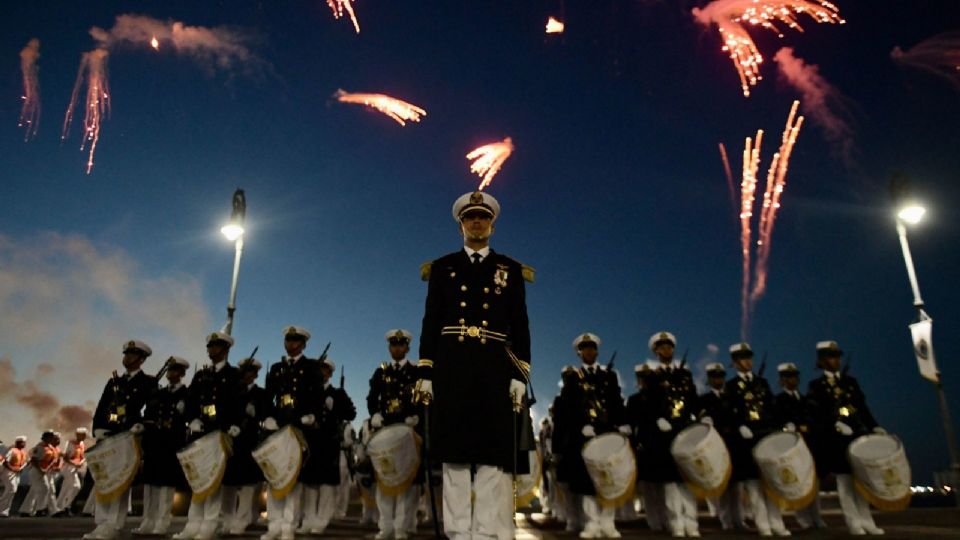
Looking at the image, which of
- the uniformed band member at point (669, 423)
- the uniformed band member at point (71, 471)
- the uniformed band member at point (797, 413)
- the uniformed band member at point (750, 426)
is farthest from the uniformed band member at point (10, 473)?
the uniformed band member at point (797, 413)

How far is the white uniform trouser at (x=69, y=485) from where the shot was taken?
1961 cm

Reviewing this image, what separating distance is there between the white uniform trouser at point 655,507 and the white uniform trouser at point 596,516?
182cm

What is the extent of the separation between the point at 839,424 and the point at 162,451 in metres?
9.76

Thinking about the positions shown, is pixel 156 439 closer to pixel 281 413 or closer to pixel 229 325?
pixel 281 413

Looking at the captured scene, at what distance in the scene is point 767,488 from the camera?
8.37 meters

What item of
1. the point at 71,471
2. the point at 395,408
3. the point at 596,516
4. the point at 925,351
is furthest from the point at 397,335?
the point at 71,471

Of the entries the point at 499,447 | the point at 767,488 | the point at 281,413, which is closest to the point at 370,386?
the point at 281,413

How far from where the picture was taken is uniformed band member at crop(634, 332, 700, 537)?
844cm

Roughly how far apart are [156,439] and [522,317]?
21.0ft

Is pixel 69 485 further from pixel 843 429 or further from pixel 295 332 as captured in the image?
pixel 843 429

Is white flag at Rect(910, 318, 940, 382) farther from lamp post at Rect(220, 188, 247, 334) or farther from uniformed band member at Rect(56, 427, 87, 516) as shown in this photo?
uniformed band member at Rect(56, 427, 87, 516)

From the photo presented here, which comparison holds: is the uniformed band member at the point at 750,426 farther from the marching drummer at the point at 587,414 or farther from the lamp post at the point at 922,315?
the lamp post at the point at 922,315

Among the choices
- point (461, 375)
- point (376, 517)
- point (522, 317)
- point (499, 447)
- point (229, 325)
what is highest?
point (229, 325)

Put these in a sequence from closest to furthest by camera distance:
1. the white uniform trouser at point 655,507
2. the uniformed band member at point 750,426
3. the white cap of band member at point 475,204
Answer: the white cap of band member at point 475,204 < the uniformed band member at point 750,426 < the white uniform trouser at point 655,507
